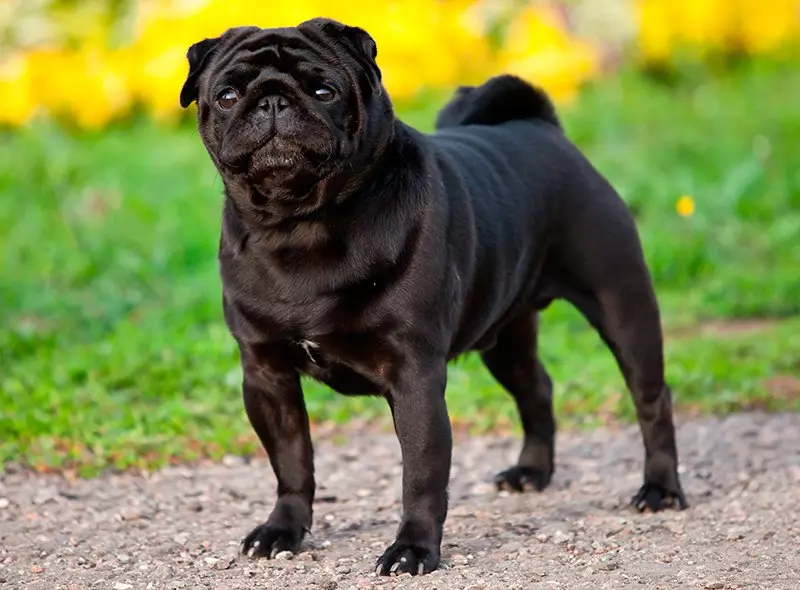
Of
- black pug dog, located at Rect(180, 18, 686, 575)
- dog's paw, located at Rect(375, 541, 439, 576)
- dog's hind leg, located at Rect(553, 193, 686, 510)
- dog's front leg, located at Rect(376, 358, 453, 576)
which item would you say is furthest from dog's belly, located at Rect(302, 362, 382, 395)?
dog's hind leg, located at Rect(553, 193, 686, 510)

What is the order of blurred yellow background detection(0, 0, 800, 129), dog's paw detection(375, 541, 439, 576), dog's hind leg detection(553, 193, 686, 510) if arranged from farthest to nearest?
blurred yellow background detection(0, 0, 800, 129), dog's hind leg detection(553, 193, 686, 510), dog's paw detection(375, 541, 439, 576)

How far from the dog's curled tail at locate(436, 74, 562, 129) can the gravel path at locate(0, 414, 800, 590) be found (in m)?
1.45

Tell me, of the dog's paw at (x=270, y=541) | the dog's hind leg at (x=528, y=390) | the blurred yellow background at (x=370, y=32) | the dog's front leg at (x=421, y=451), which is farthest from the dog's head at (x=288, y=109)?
the blurred yellow background at (x=370, y=32)

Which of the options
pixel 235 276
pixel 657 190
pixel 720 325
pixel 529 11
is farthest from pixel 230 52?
pixel 529 11

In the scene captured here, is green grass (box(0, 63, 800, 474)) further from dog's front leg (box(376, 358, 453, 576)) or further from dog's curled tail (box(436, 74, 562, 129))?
dog's front leg (box(376, 358, 453, 576))

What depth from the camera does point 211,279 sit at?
831cm

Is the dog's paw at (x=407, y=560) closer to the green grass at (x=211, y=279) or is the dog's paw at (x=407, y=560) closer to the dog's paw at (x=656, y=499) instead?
the dog's paw at (x=656, y=499)

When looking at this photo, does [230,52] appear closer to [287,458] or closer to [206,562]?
[287,458]

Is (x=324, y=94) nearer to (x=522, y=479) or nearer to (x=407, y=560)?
(x=407, y=560)

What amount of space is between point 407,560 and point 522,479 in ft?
4.74

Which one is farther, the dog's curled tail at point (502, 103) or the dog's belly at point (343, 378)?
the dog's curled tail at point (502, 103)

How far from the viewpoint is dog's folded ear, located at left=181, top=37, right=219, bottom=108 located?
161 inches

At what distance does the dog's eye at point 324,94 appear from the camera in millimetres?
3920

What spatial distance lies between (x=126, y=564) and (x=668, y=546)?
1700mm
